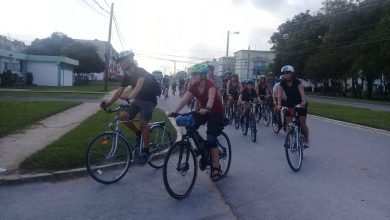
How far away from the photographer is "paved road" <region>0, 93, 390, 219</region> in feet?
18.7

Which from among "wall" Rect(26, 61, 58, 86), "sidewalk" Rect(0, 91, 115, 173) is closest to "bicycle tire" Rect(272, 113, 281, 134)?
"sidewalk" Rect(0, 91, 115, 173)

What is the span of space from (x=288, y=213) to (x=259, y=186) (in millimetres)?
1392

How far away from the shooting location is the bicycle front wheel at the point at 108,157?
22.7 ft

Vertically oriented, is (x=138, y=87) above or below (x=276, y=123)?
above

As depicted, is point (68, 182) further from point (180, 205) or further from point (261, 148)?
point (261, 148)

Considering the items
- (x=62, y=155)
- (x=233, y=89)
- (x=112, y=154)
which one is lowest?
(x=62, y=155)

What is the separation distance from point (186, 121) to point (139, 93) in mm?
1523

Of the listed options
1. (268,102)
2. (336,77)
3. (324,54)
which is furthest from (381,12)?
(268,102)

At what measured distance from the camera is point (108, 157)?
718 centimetres

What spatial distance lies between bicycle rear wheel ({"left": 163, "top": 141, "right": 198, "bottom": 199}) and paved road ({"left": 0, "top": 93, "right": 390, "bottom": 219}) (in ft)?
0.46

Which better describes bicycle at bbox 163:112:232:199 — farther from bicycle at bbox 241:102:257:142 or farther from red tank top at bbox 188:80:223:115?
bicycle at bbox 241:102:257:142

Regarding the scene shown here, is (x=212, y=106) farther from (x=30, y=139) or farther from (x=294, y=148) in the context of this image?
(x=30, y=139)

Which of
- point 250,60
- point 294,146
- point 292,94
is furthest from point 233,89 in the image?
point 250,60

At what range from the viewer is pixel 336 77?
216 ft
